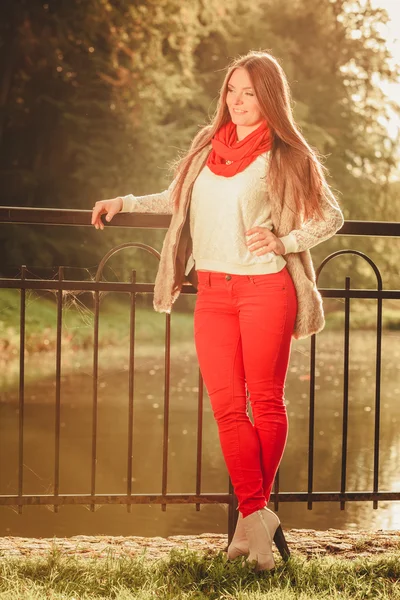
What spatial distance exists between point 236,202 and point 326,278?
68.4ft

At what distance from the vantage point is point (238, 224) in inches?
128

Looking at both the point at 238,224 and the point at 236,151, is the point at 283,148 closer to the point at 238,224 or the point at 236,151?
the point at 236,151

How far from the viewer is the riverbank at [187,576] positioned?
3.08 metres

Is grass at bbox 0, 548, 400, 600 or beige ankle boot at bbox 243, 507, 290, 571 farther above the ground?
beige ankle boot at bbox 243, 507, 290, 571

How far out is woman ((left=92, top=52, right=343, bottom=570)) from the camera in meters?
3.24

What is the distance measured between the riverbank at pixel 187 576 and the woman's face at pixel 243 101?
4.99 ft

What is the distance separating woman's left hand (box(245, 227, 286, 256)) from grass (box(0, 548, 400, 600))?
42.3 inches

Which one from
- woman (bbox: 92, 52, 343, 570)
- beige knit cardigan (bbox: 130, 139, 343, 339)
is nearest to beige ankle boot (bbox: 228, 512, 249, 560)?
woman (bbox: 92, 52, 343, 570)

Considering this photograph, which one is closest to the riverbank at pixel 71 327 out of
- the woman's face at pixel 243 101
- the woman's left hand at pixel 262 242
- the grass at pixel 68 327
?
the grass at pixel 68 327

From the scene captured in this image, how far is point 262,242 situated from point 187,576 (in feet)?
3.78

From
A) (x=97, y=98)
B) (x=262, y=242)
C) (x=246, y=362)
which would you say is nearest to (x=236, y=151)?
(x=262, y=242)

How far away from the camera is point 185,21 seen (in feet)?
68.9

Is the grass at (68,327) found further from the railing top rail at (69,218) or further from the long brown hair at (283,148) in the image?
the long brown hair at (283,148)

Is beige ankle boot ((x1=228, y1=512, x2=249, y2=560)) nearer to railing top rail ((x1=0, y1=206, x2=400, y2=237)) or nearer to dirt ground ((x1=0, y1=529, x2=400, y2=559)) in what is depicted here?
dirt ground ((x1=0, y1=529, x2=400, y2=559))
